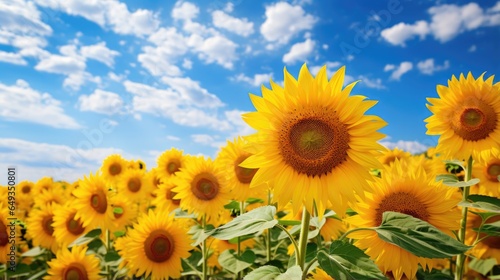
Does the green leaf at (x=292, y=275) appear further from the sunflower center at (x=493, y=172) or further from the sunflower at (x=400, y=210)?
the sunflower center at (x=493, y=172)

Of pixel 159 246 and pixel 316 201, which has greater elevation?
pixel 316 201

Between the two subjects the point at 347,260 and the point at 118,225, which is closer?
the point at 347,260

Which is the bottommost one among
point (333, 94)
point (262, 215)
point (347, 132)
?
point (262, 215)

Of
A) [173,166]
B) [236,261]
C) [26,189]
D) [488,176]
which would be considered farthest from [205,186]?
[26,189]

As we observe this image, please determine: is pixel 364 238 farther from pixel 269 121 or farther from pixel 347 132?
pixel 269 121

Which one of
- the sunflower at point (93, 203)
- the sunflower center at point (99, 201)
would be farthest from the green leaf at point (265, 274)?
the sunflower center at point (99, 201)

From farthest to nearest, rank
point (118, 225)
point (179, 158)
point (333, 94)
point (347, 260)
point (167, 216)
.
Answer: point (179, 158), point (118, 225), point (167, 216), point (333, 94), point (347, 260)

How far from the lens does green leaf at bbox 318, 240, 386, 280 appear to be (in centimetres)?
234

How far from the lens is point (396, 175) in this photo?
11.0ft

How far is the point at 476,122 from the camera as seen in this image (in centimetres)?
425

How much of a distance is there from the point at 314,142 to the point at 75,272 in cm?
430

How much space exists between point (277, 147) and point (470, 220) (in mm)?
3963

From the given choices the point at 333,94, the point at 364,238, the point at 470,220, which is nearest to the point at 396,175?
the point at 364,238

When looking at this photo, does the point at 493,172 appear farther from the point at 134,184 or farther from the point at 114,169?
the point at 114,169
